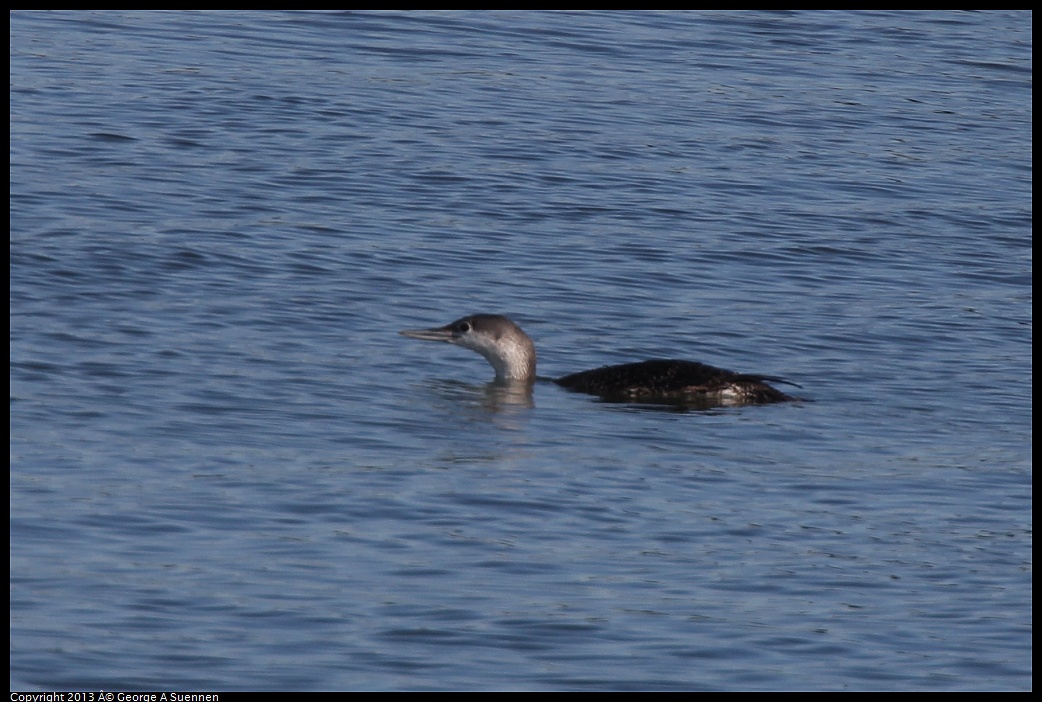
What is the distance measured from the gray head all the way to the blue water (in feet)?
1.01

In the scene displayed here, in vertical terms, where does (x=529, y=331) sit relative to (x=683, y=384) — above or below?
below

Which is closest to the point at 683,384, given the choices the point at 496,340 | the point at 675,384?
the point at 675,384

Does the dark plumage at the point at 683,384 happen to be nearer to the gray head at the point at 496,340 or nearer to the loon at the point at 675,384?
the loon at the point at 675,384

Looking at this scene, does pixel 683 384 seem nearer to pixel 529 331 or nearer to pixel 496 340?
pixel 496 340

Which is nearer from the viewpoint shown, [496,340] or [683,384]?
[683,384]

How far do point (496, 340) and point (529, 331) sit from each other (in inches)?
56.8

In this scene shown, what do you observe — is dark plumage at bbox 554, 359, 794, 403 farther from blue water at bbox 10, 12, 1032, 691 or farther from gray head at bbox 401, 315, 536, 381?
gray head at bbox 401, 315, 536, 381

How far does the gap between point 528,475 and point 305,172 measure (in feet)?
29.1

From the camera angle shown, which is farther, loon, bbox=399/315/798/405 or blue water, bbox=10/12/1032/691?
loon, bbox=399/315/798/405

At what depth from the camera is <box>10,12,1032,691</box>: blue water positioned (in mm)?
8469

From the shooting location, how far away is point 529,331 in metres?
15.1

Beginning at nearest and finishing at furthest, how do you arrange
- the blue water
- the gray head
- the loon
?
1. the blue water
2. the loon
3. the gray head

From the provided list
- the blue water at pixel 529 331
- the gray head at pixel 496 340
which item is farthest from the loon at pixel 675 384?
the gray head at pixel 496 340

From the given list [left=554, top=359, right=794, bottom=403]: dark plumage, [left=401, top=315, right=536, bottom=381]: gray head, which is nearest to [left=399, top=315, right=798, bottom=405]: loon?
[left=554, top=359, right=794, bottom=403]: dark plumage
